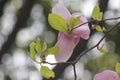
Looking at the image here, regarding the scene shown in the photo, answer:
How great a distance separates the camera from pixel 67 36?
63cm

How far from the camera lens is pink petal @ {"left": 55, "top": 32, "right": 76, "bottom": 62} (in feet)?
2.02

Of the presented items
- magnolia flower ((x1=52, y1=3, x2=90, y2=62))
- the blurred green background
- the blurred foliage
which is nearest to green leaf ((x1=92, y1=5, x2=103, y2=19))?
magnolia flower ((x1=52, y1=3, x2=90, y2=62))

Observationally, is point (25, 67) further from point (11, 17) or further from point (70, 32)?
point (70, 32)

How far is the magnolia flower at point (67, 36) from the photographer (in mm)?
614

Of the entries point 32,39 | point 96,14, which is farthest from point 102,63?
point 96,14

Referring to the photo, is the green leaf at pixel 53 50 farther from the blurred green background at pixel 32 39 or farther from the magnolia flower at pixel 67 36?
the blurred green background at pixel 32 39

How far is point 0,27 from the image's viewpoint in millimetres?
2422

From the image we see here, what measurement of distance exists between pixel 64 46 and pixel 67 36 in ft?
0.05

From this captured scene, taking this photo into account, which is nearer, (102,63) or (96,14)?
(96,14)

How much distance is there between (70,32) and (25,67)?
221 centimetres

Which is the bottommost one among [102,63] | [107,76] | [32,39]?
[102,63]

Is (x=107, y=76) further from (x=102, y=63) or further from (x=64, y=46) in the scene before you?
(x=102, y=63)

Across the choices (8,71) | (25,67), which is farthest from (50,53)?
(25,67)

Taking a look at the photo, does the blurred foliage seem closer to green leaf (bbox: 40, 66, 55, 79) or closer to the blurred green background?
the blurred green background
